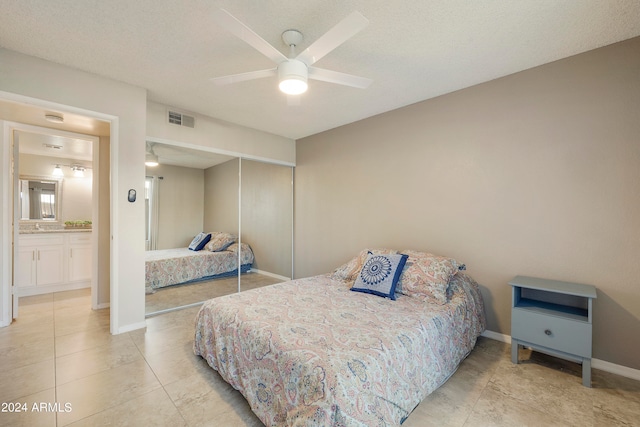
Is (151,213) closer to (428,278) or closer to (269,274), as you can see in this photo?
(269,274)

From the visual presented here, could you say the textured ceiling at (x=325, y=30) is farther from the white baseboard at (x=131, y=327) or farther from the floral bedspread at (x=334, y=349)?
the white baseboard at (x=131, y=327)

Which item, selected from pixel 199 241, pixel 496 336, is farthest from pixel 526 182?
pixel 199 241

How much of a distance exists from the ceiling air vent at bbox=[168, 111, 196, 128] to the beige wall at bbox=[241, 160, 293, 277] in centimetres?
91

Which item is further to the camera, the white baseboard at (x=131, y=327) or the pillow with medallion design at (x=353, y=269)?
the pillow with medallion design at (x=353, y=269)

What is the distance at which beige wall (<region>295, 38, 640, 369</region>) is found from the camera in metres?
2.13

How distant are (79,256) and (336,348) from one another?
16.3 ft

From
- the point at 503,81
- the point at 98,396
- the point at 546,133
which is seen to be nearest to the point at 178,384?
the point at 98,396

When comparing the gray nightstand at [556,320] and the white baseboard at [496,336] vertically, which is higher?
the gray nightstand at [556,320]

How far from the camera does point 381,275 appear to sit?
2588mm

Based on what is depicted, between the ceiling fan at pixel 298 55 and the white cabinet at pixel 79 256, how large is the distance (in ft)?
13.6

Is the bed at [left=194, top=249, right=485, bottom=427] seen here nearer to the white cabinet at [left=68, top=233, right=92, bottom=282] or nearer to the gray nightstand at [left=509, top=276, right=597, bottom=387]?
the gray nightstand at [left=509, top=276, right=597, bottom=387]

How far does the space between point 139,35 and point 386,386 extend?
3.02 m

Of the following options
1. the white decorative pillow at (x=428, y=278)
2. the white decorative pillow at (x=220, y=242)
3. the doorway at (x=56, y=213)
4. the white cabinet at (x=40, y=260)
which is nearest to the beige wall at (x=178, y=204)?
the white decorative pillow at (x=220, y=242)

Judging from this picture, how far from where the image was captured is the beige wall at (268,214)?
4.27m
